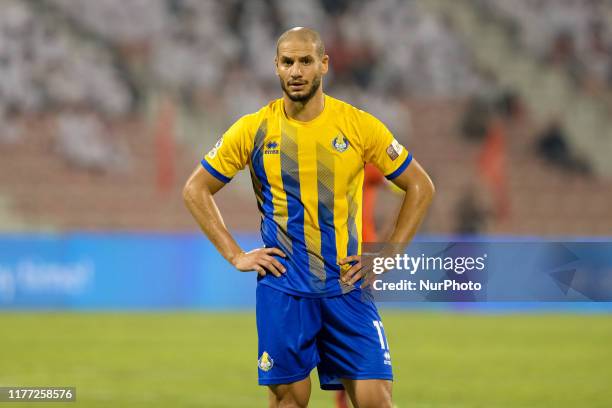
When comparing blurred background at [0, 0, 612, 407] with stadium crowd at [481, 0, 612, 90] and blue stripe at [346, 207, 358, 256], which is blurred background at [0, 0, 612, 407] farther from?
blue stripe at [346, 207, 358, 256]

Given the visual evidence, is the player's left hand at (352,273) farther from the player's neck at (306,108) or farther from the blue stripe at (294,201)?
the player's neck at (306,108)

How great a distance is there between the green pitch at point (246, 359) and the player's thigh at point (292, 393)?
3163 mm

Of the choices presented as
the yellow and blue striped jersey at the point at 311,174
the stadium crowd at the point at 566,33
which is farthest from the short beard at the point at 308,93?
the stadium crowd at the point at 566,33

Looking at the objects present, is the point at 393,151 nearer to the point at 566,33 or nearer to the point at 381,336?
the point at 381,336

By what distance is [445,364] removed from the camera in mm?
10836

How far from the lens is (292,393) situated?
5016mm

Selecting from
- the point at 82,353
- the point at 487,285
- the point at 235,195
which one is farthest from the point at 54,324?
the point at 487,285

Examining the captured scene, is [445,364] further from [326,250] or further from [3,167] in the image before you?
[3,167]

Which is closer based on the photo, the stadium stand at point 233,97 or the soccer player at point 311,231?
the soccer player at point 311,231

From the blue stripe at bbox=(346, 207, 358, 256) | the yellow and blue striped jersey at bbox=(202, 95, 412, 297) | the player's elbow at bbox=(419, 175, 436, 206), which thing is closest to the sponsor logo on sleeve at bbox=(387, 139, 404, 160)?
the yellow and blue striped jersey at bbox=(202, 95, 412, 297)

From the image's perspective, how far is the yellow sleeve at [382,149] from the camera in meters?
5.04

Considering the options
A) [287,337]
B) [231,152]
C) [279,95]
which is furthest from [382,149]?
[279,95]

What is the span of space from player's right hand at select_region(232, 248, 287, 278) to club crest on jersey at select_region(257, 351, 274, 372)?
377 mm

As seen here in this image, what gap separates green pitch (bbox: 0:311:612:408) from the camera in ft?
28.3
